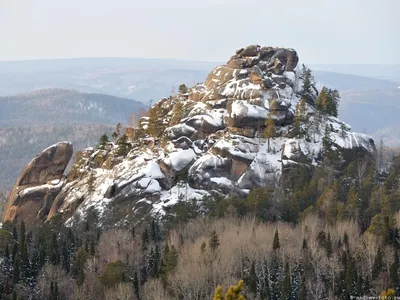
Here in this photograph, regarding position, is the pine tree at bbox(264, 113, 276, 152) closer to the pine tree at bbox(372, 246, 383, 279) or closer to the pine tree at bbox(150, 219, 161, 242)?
the pine tree at bbox(150, 219, 161, 242)

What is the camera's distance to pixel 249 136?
78188 millimetres

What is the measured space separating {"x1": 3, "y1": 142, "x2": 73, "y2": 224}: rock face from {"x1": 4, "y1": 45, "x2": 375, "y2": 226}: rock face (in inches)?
6.6

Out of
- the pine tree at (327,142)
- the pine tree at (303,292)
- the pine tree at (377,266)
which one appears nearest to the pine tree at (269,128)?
the pine tree at (327,142)

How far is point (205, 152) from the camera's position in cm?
7800

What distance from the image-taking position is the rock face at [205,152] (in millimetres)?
73250

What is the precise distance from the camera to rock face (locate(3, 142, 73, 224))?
8300 cm

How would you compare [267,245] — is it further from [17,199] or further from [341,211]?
[17,199]

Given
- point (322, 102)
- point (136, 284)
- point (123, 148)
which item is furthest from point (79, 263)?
point (322, 102)

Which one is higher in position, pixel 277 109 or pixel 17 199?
pixel 277 109

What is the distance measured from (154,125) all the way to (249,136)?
16.2 m

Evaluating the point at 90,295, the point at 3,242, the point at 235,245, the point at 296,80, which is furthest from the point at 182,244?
the point at 296,80

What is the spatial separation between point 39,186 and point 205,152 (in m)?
29.2

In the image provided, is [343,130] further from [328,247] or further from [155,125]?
[328,247]

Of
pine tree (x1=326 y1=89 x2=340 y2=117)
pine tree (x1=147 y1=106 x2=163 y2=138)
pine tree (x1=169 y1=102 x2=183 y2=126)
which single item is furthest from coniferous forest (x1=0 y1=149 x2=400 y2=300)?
pine tree (x1=169 y1=102 x2=183 y2=126)
